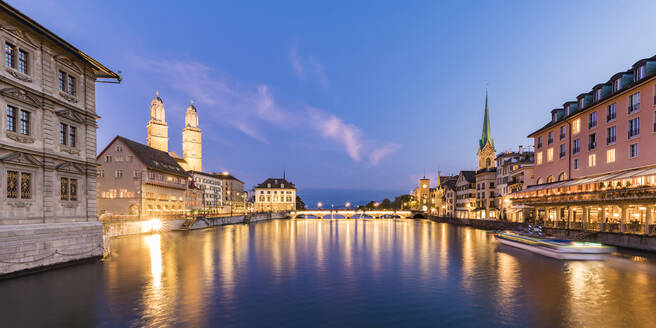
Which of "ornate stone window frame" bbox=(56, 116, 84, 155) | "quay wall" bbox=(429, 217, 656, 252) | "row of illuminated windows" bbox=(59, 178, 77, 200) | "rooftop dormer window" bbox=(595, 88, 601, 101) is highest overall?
"rooftop dormer window" bbox=(595, 88, 601, 101)

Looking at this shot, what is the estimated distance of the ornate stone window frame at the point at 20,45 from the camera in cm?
2072

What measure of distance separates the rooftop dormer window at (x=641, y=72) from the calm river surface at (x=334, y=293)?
19.6 metres

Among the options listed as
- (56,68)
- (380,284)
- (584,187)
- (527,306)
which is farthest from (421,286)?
(584,187)

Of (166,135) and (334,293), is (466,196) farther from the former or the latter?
(166,135)

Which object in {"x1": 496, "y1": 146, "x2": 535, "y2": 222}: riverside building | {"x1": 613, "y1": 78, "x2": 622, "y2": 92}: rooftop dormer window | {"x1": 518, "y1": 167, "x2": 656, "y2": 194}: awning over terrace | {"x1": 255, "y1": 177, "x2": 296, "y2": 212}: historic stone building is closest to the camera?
{"x1": 518, "y1": 167, "x2": 656, "y2": 194}: awning over terrace

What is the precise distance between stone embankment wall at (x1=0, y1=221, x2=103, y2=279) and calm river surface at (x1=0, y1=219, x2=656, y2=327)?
842 mm

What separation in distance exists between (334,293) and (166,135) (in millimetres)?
176473

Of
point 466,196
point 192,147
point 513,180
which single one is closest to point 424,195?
point 466,196

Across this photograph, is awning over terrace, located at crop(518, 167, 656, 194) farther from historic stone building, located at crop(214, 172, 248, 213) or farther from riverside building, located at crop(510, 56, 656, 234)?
historic stone building, located at crop(214, 172, 248, 213)

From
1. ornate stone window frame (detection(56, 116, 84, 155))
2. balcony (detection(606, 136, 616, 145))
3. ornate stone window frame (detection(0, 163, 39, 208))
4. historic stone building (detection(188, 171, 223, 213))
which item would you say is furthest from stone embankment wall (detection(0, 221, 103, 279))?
historic stone building (detection(188, 171, 223, 213))

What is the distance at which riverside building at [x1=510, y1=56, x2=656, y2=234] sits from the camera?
35406 mm

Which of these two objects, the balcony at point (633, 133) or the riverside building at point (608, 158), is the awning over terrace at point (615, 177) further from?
the balcony at point (633, 133)

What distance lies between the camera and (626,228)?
122ft

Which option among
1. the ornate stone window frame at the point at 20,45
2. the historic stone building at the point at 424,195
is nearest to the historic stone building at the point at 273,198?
the historic stone building at the point at 424,195
